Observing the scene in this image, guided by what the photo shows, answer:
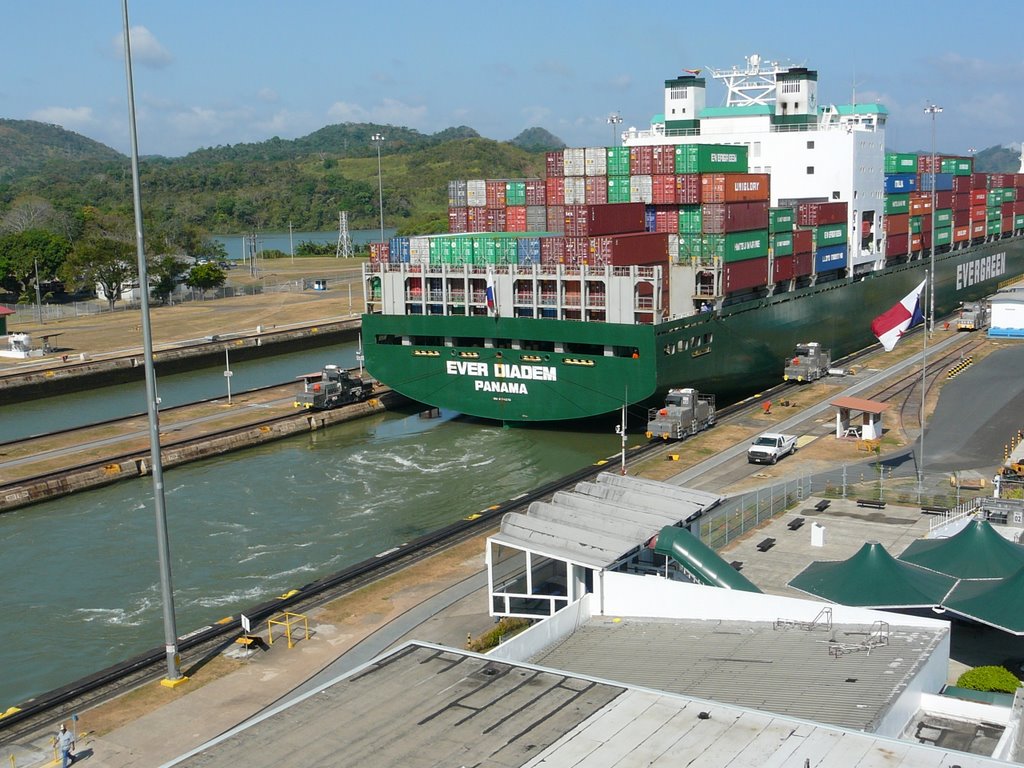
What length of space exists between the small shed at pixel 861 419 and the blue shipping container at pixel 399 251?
17.8 meters

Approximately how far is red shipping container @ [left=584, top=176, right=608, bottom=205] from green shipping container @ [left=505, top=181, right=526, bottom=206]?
2775mm

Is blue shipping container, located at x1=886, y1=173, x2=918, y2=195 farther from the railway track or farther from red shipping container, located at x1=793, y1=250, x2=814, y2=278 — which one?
the railway track

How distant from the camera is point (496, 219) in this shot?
4919 cm

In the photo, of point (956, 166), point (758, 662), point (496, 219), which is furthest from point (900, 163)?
point (758, 662)

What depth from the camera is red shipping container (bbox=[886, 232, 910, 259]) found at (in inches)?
2670

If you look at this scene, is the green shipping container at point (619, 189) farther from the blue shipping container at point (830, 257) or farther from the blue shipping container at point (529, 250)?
the blue shipping container at point (830, 257)

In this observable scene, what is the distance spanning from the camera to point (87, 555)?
3033 centimetres

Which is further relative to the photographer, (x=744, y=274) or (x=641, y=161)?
(x=744, y=274)

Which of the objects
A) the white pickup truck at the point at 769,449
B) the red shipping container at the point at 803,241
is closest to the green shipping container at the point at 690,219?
the red shipping container at the point at 803,241

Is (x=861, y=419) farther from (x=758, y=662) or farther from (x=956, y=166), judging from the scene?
(x=956, y=166)

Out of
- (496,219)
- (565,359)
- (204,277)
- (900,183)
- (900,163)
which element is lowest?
(565,359)

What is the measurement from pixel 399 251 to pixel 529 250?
6262 mm

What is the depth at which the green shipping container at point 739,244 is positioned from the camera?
44912 millimetres

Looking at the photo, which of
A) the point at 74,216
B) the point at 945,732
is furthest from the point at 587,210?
the point at 74,216
